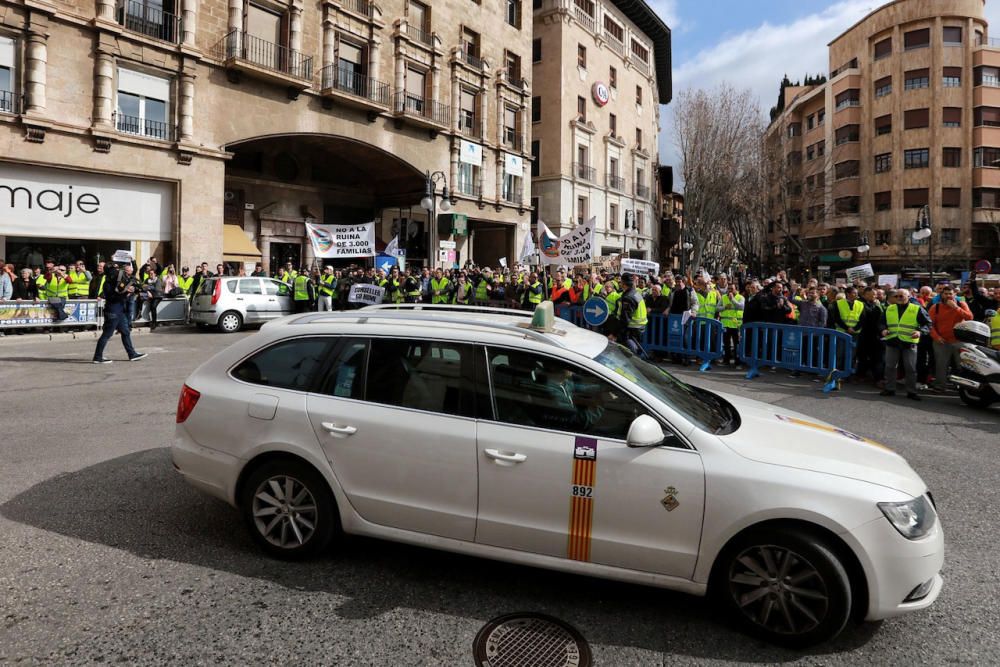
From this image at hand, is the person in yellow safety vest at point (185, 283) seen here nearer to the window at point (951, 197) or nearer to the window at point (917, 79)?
the window at point (951, 197)

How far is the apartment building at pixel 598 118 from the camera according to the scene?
40656 mm

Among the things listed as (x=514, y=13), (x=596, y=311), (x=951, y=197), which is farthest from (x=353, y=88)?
(x=951, y=197)

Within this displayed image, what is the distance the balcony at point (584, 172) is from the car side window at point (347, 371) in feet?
133

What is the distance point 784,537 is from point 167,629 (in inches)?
A: 117

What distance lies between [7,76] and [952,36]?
5950 centimetres

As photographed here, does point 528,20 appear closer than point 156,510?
No

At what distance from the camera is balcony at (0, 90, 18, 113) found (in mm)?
17594

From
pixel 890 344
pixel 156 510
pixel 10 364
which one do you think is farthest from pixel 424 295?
pixel 156 510

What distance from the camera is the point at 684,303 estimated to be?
41.7 feet

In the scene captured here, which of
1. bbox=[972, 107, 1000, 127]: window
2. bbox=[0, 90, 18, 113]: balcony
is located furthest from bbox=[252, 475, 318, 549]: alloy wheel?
bbox=[972, 107, 1000, 127]: window

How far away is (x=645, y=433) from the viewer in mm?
2904

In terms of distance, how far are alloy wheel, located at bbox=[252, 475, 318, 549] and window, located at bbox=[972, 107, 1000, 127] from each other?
5925cm

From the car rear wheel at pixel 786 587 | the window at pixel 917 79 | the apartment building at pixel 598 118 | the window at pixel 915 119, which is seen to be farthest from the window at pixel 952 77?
the car rear wheel at pixel 786 587

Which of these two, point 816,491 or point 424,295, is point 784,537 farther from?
point 424,295
